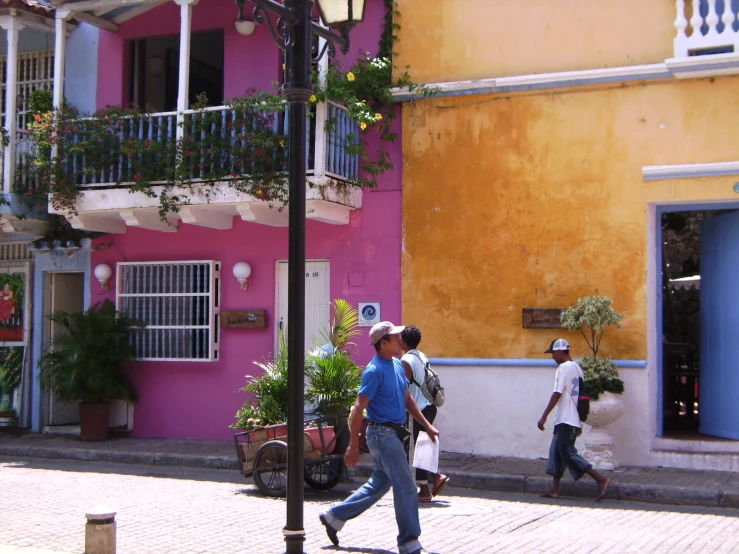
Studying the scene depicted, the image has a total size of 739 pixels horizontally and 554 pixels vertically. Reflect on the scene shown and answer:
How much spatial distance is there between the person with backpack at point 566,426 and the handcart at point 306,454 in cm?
210

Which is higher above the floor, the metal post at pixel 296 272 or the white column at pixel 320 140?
the white column at pixel 320 140

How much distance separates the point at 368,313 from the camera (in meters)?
12.7


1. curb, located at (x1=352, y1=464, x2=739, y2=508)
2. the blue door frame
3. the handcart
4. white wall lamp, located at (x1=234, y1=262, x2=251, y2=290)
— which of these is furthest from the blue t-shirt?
white wall lamp, located at (x1=234, y1=262, x2=251, y2=290)

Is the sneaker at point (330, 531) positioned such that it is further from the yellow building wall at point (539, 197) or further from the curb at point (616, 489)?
the yellow building wall at point (539, 197)

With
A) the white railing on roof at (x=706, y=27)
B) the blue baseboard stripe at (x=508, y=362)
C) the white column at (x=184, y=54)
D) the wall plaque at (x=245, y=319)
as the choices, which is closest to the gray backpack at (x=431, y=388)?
the blue baseboard stripe at (x=508, y=362)

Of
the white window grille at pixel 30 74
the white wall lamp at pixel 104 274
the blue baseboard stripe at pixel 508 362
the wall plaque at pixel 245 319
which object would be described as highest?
the white window grille at pixel 30 74

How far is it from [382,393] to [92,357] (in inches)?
309

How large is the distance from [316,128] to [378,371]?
568 centimetres

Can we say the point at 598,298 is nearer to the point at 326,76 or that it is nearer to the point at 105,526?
the point at 326,76

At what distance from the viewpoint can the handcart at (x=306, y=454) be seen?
9484 millimetres

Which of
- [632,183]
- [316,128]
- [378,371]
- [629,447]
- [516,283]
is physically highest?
[316,128]

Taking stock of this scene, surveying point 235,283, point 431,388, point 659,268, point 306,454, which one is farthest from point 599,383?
point 235,283

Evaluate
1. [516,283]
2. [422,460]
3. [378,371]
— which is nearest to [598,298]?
[516,283]

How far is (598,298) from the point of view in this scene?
10859 millimetres
